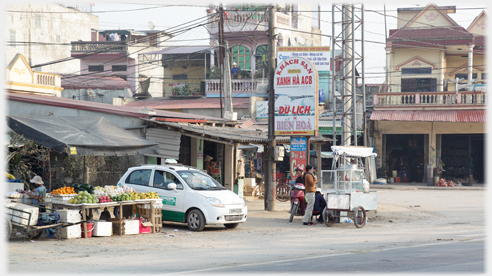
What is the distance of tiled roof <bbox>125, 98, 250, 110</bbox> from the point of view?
36.0 m

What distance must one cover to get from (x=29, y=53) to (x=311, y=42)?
26045 mm

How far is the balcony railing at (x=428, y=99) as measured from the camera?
114ft

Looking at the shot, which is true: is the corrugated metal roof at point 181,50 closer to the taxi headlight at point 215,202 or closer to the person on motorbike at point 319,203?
the person on motorbike at point 319,203

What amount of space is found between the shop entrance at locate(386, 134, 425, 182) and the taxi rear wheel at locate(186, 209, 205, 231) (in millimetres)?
26196

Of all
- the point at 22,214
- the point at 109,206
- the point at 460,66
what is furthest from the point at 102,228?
the point at 460,66

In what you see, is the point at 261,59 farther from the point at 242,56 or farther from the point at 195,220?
the point at 195,220

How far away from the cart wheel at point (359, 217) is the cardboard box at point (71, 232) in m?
7.59

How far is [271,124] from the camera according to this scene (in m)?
19.2

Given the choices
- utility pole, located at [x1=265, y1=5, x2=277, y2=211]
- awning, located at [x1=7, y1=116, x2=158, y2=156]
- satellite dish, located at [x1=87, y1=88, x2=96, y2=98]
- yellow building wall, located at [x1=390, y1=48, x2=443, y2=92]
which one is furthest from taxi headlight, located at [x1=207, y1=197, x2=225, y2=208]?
satellite dish, located at [x1=87, y1=88, x2=96, y2=98]

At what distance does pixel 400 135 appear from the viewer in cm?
3753

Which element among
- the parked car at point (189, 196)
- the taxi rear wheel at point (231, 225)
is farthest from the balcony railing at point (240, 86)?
the parked car at point (189, 196)

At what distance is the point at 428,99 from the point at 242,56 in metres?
13.9

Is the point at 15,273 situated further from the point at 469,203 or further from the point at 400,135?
the point at 400,135

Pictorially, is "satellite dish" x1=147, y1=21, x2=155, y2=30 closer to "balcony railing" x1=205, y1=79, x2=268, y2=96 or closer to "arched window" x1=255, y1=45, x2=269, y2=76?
"balcony railing" x1=205, y1=79, x2=268, y2=96
